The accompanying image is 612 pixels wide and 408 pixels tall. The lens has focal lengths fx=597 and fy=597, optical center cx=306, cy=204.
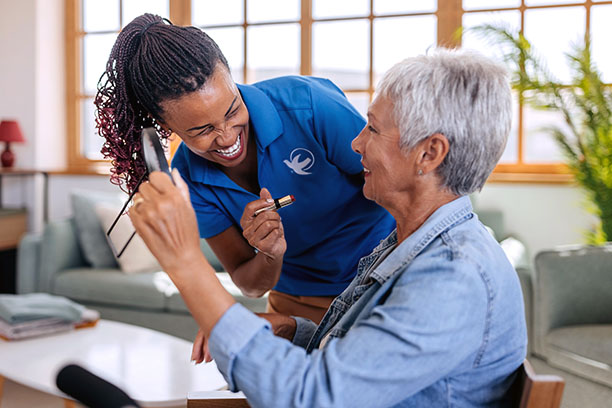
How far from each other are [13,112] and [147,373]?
3158 mm

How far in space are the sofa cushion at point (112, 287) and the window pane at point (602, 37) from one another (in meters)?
2.86

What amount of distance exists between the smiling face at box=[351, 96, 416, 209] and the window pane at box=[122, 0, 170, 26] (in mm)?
3801

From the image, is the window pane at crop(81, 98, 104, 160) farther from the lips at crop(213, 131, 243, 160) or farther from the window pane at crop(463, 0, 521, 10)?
the lips at crop(213, 131, 243, 160)

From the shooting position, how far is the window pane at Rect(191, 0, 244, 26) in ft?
14.2

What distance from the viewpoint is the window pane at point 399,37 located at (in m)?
3.88

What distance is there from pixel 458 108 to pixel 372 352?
398 millimetres

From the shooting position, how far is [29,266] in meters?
3.72

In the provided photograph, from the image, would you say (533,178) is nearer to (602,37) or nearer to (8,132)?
(602,37)

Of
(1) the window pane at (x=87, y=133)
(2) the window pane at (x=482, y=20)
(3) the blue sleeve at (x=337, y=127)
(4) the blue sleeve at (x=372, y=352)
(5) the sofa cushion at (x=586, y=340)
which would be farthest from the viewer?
(1) the window pane at (x=87, y=133)

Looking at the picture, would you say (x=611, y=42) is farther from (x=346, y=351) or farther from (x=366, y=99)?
(x=346, y=351)

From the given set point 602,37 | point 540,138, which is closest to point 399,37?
point 540,138

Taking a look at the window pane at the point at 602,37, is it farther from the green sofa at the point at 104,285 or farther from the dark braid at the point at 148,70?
the dark braid at the point at 148,70

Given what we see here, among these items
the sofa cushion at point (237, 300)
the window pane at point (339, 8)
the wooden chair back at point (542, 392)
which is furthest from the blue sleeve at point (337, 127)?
the window pane at point (339, 8)

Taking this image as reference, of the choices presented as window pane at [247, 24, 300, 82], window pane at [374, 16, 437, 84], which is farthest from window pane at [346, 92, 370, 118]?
window pane at [247, 24, 300, 82]
